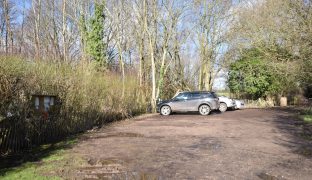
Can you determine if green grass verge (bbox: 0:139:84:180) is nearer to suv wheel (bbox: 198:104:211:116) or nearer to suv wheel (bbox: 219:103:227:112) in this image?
suv wheel (bbox: 198:104:211:116)

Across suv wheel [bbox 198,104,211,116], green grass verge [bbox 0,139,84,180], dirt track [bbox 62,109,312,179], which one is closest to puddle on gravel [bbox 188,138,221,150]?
dirt track [bbox 62,109,312,179]

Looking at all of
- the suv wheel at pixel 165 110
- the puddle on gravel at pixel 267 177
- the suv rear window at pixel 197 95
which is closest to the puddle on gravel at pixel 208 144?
the puddle on gravel at pixel 267 177

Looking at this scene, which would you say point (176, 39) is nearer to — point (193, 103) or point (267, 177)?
point (193, 103)

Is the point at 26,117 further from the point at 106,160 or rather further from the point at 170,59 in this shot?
the point at 170,59

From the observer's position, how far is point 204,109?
81.0 ft

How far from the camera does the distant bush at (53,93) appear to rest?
31.2ft

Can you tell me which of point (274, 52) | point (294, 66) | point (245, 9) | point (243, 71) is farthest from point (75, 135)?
point (243, 71)

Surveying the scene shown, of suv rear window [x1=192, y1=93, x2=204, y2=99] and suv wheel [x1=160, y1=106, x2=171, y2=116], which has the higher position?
suv rear window [x1=192, y1=93, x2=204, y2=99]

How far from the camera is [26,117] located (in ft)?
34.2

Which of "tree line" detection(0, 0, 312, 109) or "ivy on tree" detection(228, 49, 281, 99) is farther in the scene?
"ivy on tree" detection(228, 49, 281, 99)

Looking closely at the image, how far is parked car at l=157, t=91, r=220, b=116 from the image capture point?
2464 cm

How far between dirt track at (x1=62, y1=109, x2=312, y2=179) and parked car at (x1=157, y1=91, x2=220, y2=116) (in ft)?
33.4

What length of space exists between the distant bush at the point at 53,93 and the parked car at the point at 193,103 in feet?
18.8

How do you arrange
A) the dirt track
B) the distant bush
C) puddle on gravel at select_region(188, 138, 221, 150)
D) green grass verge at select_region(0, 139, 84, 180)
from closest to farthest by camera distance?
1. green grass verge at select_region(0, 139, 84, 180)
2. the dirt track
3. the distant bush
4. puddle on gravel at select_region(188, 138, 221, 150)
